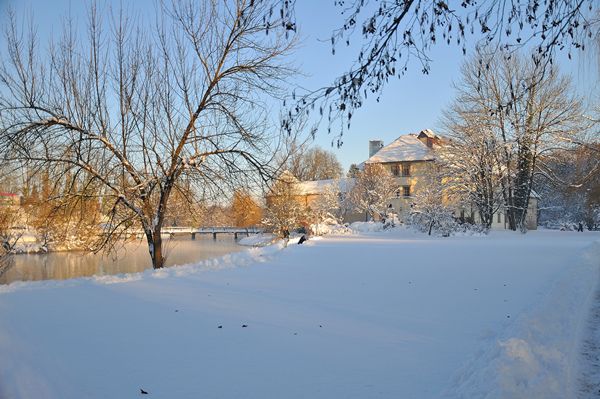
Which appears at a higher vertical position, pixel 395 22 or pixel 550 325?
pixel 395 22

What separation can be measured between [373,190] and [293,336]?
44.1 metres

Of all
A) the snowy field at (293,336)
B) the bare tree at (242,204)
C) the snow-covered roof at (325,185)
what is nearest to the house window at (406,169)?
the snow-covered roof at (325,185)

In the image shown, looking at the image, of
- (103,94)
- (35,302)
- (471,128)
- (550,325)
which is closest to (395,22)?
(550,325)

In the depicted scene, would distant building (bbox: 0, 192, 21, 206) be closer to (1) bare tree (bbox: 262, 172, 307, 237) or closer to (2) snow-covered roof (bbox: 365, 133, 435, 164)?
(1) bare tree (bbox: 262, 172, 307, 237)

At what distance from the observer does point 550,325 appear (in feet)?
20.5

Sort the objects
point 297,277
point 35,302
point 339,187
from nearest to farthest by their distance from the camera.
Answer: point 35,302, point 297,277, point 339,187

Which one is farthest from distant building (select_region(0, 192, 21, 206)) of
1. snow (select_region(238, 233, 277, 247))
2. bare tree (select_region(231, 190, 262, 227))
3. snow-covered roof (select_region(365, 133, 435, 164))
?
snow-covered roof (select_region(365, 133, 435, 164))

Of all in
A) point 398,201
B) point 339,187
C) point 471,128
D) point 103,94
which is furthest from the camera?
point 339,187

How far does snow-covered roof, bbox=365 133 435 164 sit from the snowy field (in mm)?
43008

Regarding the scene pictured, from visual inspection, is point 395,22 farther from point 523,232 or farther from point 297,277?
point 523,232

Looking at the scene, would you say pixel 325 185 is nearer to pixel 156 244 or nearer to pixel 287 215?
pixel 287 215

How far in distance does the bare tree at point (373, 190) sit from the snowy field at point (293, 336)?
1446 inches

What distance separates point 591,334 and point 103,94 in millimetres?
12182

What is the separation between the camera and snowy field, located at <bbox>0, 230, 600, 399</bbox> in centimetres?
396
